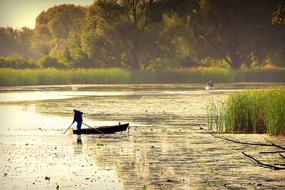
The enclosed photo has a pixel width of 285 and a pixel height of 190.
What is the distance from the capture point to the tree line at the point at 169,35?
112125mm

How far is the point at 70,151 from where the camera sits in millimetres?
25734

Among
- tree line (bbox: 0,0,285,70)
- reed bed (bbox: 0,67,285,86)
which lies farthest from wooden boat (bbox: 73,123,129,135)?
tree line (bbox: 0,0,285,70)

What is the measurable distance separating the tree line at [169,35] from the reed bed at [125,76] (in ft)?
24.8

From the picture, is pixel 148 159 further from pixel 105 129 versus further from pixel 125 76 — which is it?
pixel 125 76

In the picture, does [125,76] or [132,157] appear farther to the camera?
[125,76]

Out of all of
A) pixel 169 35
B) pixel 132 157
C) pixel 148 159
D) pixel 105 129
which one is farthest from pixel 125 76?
pixel 148 159

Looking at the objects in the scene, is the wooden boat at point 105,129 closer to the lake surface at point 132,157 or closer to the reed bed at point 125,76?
the lake surface at point 132,157

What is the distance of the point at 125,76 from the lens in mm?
101875

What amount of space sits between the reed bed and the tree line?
7.57 metres

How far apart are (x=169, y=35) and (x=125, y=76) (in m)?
15.2

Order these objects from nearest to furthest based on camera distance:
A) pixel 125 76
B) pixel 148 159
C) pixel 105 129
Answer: pixel 148 159
pixel 105 129
pixel 125 76

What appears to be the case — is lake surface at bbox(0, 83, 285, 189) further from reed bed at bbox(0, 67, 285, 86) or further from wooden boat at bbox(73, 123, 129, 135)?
reed bed at bbox(0, 67, 285, 86)

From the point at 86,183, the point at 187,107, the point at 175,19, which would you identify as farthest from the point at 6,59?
the point at 86,183

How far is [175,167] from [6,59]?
88200 millimetres
